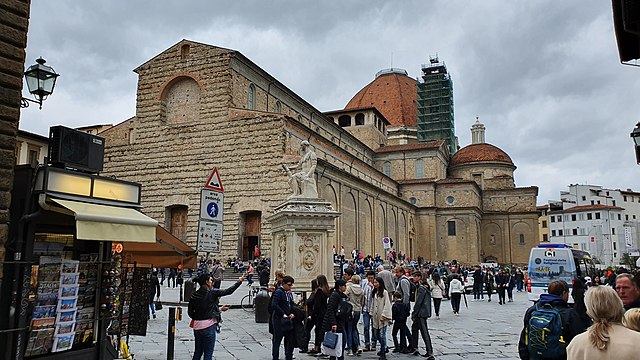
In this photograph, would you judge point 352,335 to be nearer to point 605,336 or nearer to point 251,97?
point 605,336

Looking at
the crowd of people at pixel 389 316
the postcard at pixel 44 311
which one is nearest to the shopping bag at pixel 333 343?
the crowd of people at pixel 389 316

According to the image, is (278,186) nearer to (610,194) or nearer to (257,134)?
(257,134)

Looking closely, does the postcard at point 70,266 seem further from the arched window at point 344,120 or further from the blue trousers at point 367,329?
the arched window at point 344,120

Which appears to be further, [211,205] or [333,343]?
[211,205]

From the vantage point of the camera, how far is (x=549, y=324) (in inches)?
177

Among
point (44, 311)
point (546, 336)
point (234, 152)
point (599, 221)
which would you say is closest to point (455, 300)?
point (546, 336)

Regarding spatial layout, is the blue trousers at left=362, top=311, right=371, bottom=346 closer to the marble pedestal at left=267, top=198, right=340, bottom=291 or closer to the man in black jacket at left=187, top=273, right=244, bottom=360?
the marble pedestal at left=267, top=198, right=340, bottom=291

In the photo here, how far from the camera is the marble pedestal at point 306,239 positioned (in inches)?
499

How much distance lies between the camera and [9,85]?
4840 millimetres

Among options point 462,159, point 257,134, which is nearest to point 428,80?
point 462,159

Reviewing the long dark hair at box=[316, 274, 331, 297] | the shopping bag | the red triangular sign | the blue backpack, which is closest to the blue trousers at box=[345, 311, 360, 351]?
the long dark hair at box=[316, 274, 331, 297]

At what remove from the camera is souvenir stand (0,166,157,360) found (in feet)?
16.7

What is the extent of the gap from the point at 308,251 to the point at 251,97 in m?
21.8

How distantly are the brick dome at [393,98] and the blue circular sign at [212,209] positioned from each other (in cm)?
5590
